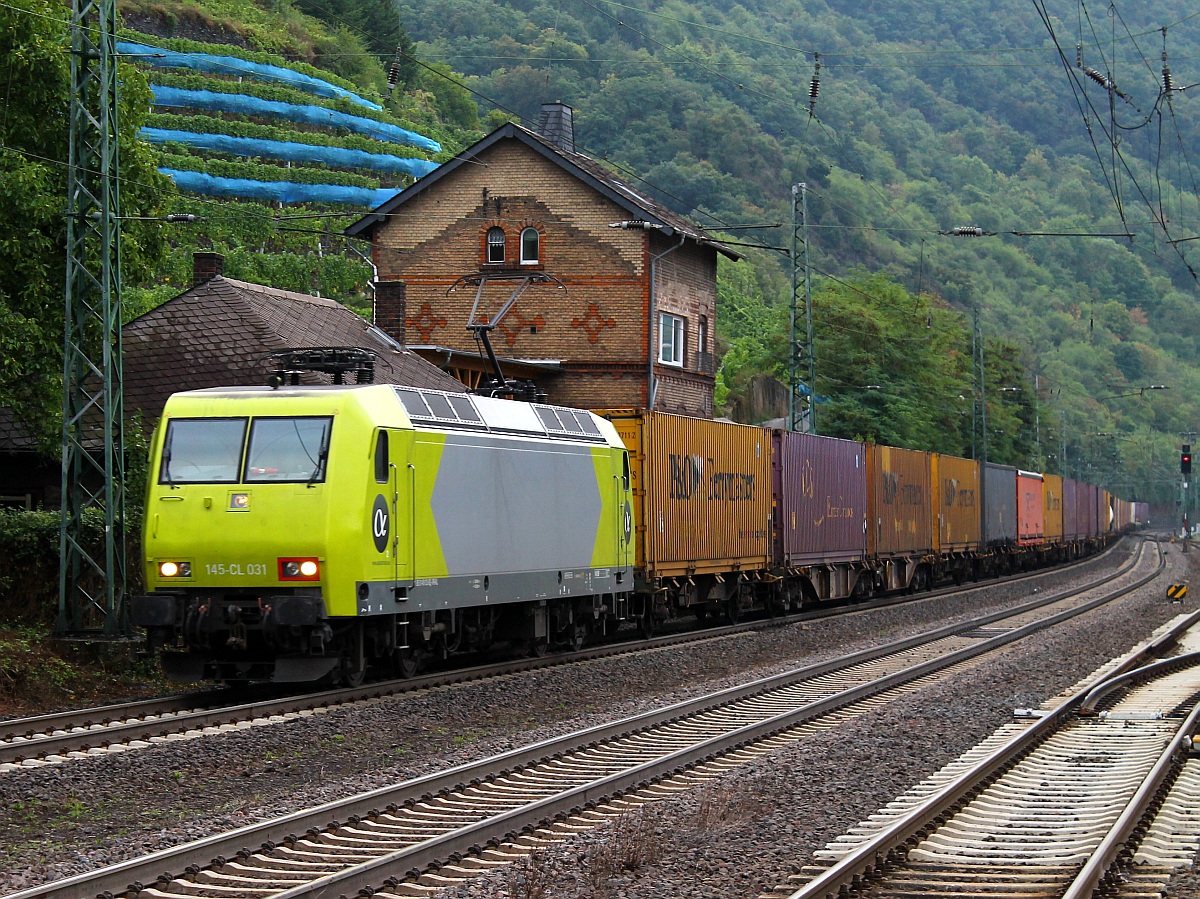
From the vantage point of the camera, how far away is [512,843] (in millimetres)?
9086

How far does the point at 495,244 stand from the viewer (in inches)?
1649

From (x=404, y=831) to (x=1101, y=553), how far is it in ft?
242

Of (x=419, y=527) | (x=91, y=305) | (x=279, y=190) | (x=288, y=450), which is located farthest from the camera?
(x=279, y=190)

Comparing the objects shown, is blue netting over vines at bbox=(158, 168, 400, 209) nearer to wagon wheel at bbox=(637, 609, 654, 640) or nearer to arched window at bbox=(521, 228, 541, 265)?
arched window at bbox=(521, 228, 541, 265)

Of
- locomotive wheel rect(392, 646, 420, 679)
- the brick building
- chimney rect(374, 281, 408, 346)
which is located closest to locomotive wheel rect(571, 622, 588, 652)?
locomotive wheel rect(392, 646, 420, 679)

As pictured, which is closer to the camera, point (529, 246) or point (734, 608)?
point (734, 608)

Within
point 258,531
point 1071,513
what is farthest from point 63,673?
point 1071,513

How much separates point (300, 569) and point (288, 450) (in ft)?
3.89

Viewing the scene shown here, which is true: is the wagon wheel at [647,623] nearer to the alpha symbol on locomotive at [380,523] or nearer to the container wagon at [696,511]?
the container wagon at [696,511]

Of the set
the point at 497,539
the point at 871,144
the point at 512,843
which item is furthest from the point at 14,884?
the point at 871,144

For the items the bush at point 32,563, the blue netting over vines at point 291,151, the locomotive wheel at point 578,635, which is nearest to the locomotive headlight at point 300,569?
the bush at point 32,563

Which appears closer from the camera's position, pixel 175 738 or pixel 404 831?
pixel 404 831

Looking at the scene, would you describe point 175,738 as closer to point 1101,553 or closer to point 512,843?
point 512,843

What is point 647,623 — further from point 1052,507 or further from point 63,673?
point 1052,507
